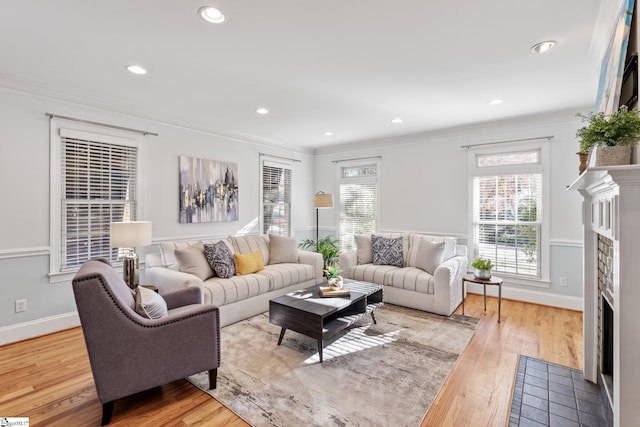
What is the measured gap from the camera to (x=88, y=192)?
11.2 feet

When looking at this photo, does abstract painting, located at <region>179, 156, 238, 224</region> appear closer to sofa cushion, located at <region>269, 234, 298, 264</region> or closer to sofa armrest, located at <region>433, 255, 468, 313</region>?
sofa cushion, located at <region>269, 234, 298, 264</region>

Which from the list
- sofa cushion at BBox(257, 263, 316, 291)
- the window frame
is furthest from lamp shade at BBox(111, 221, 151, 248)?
the window frame

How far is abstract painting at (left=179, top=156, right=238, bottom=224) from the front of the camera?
4270 mm

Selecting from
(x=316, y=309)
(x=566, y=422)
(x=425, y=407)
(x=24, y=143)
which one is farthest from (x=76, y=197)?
(x=566, y=422)

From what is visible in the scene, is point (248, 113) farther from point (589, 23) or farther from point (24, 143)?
point (589, 23)

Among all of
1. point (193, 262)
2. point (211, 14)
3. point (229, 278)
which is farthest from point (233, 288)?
point (211, 14)

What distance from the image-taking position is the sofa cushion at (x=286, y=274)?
12.8 ft

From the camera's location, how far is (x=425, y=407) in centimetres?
202

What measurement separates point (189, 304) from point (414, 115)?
139 inches

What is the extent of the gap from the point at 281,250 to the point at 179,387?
8.15 feet

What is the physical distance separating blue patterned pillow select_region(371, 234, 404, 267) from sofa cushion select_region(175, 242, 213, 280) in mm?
2307

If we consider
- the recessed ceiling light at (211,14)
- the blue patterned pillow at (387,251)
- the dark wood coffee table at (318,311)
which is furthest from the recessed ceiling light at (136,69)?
the blue patterned pillow at (387,251)

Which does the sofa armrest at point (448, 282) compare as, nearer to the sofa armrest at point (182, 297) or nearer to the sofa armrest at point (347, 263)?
the sofa armrest at point (347, 263)

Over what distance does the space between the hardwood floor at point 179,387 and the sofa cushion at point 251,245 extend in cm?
190
